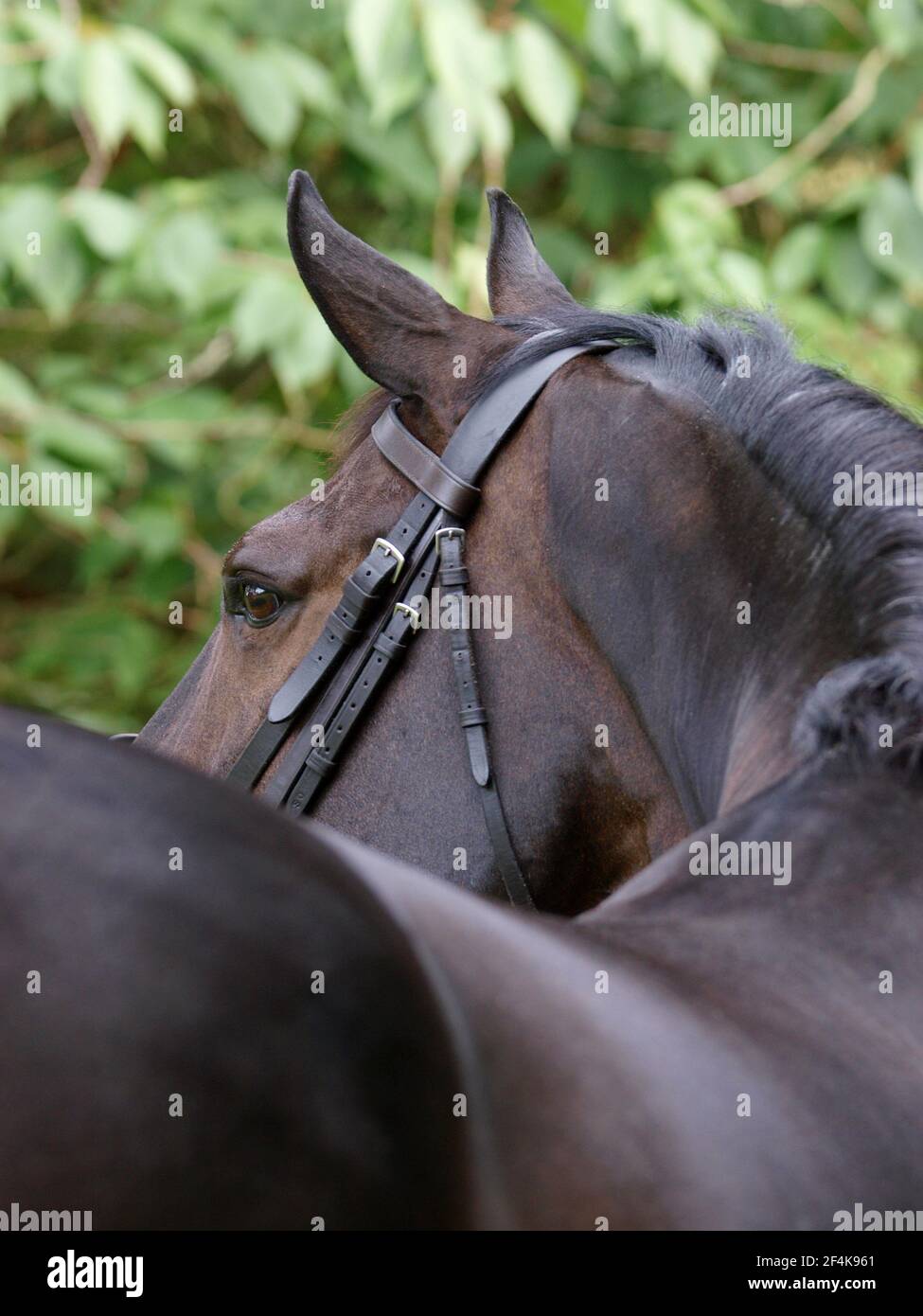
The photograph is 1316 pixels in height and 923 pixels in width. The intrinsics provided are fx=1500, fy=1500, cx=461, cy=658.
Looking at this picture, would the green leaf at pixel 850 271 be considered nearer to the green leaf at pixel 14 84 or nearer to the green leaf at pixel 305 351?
the green leaf at pixel 305 351

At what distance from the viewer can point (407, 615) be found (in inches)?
64.1

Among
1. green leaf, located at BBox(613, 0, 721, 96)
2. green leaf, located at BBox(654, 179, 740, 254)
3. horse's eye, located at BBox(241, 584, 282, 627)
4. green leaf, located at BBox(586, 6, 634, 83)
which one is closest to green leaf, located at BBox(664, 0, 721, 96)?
green leaf, located at BBox(613, 0, 721, 96)

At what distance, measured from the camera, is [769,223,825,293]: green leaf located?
13.7 ft

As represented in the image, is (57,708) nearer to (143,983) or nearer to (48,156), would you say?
(48,156)

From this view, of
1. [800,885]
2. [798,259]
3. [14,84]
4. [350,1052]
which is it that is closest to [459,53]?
[14,84]

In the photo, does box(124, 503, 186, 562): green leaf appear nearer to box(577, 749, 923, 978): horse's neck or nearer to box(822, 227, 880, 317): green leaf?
box(822, 227, 880, 317): green leaf

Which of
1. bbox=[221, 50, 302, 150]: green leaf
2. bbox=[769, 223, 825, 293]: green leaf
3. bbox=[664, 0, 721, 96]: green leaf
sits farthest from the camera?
bbox=[769, 223, 825, 293]: green leaf

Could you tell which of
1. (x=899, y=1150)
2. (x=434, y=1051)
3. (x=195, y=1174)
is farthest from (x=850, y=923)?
(x=195, y=1174)

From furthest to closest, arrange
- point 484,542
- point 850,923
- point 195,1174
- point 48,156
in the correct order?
point 48,156
point 484,542
point 850,923
point 195,1174

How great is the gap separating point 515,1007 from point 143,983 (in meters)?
0.21

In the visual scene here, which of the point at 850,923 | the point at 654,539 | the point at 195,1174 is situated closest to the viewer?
the point at 195,1174

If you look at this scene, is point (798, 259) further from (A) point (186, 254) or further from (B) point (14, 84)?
(B) point (14, 84)

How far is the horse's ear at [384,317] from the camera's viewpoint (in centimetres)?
169
